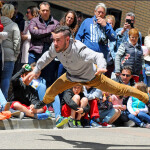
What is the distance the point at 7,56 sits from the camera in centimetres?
907

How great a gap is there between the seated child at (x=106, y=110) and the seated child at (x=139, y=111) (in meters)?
0.50

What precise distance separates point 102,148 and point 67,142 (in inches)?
28.7

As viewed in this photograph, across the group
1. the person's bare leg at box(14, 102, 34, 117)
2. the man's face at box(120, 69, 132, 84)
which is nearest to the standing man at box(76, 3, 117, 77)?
the man's face at box(120, 69, 132, 84)

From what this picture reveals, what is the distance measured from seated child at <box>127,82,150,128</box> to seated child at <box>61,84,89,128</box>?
1.47 meters

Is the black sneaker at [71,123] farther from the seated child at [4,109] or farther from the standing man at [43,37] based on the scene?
the seated child at [4,109]

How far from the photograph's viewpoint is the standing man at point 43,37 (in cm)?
955

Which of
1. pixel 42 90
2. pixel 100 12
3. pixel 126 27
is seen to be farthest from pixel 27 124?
pixel 126 27

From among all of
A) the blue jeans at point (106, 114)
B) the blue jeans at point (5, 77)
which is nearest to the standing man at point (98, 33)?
the blue jeans at point (106, 114)

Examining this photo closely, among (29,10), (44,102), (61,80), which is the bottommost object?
(44,102)

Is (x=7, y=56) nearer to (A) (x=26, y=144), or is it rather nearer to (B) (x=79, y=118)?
(B) (x=79, y=118)

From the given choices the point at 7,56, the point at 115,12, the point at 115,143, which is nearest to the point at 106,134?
the point at 115,143

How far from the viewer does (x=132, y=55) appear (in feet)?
34.4

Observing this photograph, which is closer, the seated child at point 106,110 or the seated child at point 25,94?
the seated child at point 25,94

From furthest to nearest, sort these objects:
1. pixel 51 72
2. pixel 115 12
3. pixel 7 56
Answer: pixel 115 12, pixel 51 72, pixel 7 56
